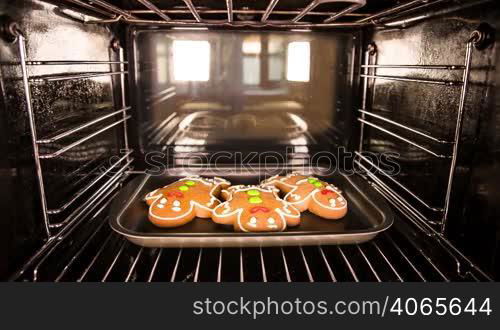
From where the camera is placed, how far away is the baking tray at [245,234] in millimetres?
892

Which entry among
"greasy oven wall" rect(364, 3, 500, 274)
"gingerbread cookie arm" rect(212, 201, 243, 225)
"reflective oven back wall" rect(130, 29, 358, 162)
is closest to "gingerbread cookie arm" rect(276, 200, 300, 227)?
"gingerbread cookie arm" rect(212, 201, 243, 225)

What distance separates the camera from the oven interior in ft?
2.55

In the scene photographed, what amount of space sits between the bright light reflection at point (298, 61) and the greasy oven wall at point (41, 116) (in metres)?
0.64

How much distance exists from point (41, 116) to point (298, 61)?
880 mm

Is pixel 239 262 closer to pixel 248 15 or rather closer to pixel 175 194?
pixel 175 194

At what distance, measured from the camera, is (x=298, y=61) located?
1.38 metres

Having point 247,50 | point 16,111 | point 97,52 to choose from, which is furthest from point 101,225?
point 247,50

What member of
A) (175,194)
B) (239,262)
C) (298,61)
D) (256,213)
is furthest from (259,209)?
(298,61)

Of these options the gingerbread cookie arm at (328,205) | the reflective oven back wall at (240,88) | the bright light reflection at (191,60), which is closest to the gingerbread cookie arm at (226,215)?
the gingerbread cookie arm at (328,205)

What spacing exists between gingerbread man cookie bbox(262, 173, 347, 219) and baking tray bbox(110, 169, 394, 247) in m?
0.02

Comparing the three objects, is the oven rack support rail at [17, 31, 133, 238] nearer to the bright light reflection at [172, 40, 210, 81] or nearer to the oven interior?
the oven interior

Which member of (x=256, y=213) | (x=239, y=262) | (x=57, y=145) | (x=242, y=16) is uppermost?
Answer: (x=242, y=16)

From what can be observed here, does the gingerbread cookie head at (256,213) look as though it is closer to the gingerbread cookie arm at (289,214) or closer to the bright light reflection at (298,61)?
the gingerbread cookie arm at (289,214)

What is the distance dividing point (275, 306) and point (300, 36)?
1.02 m
